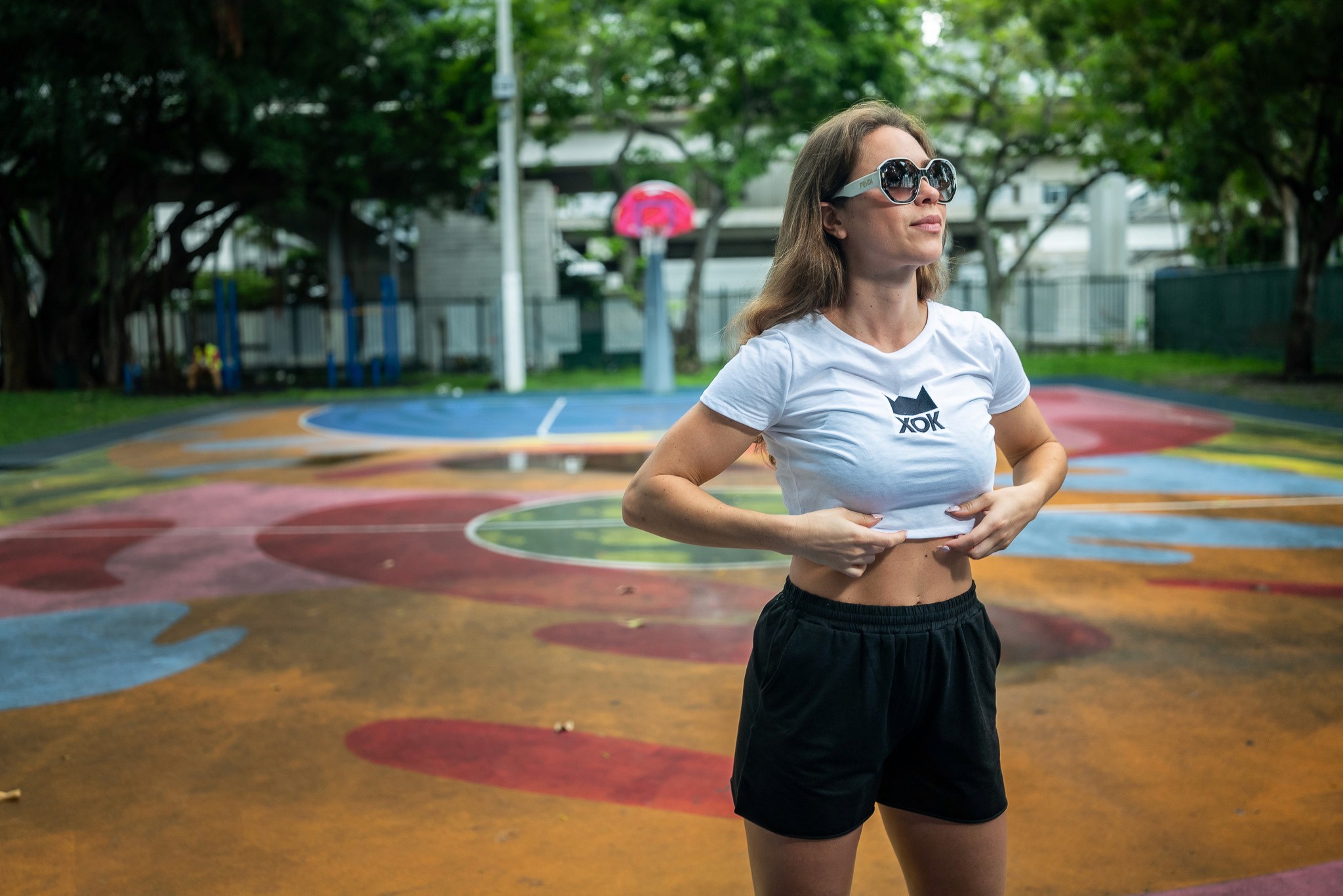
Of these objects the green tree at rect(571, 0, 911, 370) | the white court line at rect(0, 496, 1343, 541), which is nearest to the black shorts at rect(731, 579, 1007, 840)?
the white court line at rect(0, 496, 1343, 541)

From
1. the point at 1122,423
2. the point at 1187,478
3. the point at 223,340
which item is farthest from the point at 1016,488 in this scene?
the point at 223,340

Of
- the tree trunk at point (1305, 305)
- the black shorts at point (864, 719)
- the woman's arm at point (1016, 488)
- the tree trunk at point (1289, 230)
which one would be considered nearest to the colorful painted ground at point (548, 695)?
the black shorts at point (864, 719)

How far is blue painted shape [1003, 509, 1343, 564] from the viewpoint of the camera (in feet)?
26.0

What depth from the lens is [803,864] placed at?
7.32ft

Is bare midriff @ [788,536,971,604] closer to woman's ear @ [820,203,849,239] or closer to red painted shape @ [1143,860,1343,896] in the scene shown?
woman's ear @ [820,203,849,239]

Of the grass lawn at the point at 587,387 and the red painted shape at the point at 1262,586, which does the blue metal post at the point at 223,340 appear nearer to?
the grass lawn at the point at 587,387

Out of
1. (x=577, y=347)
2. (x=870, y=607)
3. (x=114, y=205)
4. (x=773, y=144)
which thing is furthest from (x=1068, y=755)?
(x=577, y=347)

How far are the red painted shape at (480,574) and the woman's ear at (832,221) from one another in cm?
439

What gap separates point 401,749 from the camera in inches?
181

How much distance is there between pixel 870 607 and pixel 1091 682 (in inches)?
135

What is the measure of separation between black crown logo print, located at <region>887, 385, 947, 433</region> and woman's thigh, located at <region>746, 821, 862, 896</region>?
761 mm

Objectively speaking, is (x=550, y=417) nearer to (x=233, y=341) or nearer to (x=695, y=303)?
(x=233, y=341)

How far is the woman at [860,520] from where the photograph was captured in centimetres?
223

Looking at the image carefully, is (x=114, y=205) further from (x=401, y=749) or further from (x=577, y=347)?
(x=401, y=749)
